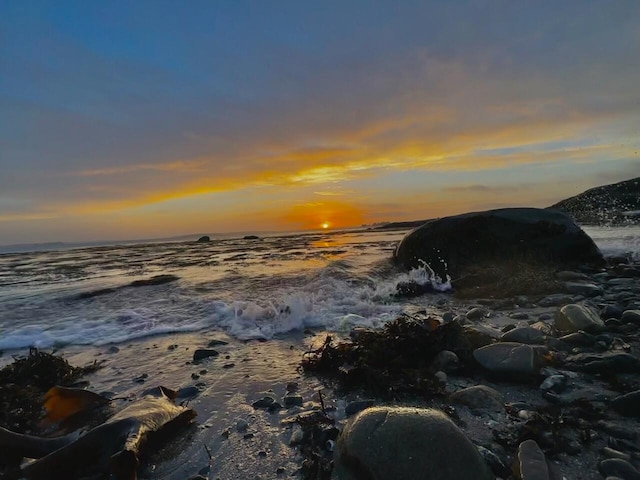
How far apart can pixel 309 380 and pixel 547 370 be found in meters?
2.55

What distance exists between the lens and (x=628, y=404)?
3.00 m

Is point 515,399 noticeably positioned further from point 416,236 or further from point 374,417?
point 416,236

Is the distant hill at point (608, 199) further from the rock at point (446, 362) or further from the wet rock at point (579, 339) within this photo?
the rock at point (446, 362)

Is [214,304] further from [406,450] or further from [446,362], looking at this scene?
[406,450]

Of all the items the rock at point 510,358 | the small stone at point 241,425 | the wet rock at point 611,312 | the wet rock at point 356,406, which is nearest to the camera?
the small stone at point 241,425

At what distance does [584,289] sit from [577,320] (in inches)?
124

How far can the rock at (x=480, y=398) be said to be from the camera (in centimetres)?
329

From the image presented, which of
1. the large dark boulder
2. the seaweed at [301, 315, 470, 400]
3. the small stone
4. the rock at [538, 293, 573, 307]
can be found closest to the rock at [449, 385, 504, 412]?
the seaweed at [301, 315, 470, 400]

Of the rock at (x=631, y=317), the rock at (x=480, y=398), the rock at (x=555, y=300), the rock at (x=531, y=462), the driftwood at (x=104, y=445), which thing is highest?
the driftwood at (x=104, y=445)

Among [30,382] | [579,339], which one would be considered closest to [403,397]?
[579,339]

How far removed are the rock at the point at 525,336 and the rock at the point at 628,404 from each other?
57.5 inches

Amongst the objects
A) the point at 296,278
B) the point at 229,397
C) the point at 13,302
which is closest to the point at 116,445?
the point at 229,397

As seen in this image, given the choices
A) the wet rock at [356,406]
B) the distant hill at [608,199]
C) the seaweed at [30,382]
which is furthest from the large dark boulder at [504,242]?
the distant hill at [608,199]

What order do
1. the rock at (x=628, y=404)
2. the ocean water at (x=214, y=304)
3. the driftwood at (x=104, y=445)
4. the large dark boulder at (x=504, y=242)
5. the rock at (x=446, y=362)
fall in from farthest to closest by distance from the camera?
the large dark boulder at (x=504, y=242) → the ocean water at (x=214, y=304) → the rock at (x=446, y=362) → the rock at (x=628, y=404) → the driftwood at (x=104, y=445)
